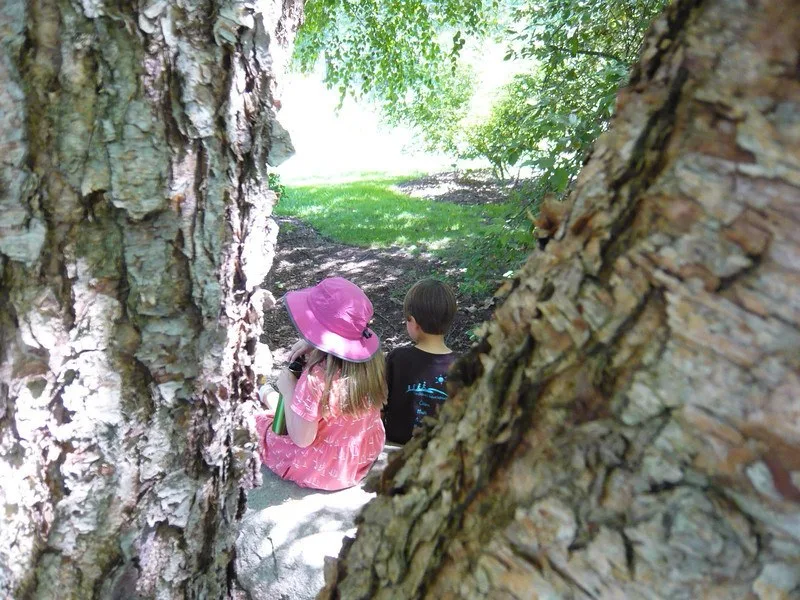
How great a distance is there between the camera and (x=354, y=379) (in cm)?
272

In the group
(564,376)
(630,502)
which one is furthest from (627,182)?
(630,502)

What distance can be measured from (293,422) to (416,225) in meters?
6.60

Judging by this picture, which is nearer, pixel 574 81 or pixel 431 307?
pixel 431 307

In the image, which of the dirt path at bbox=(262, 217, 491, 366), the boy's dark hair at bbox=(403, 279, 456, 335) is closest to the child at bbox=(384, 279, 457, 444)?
the boy's dark hair at bbox=(403, 279, 456, 335)

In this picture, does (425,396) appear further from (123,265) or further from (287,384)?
(123,265)

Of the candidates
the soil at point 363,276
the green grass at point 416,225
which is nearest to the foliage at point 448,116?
the green grass at point 416,225

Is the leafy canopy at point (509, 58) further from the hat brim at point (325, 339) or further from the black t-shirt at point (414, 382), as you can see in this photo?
the hat brim at point (325, 339)

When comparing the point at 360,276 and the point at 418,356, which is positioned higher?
the point at 418,356

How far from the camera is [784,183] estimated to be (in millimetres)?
513

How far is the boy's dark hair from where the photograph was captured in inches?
125

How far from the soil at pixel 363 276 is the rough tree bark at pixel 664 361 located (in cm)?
399

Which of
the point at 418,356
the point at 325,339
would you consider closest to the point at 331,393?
the point at 325,339

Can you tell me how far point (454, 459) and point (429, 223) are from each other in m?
8.59

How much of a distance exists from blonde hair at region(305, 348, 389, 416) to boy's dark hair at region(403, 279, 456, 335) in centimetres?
45
